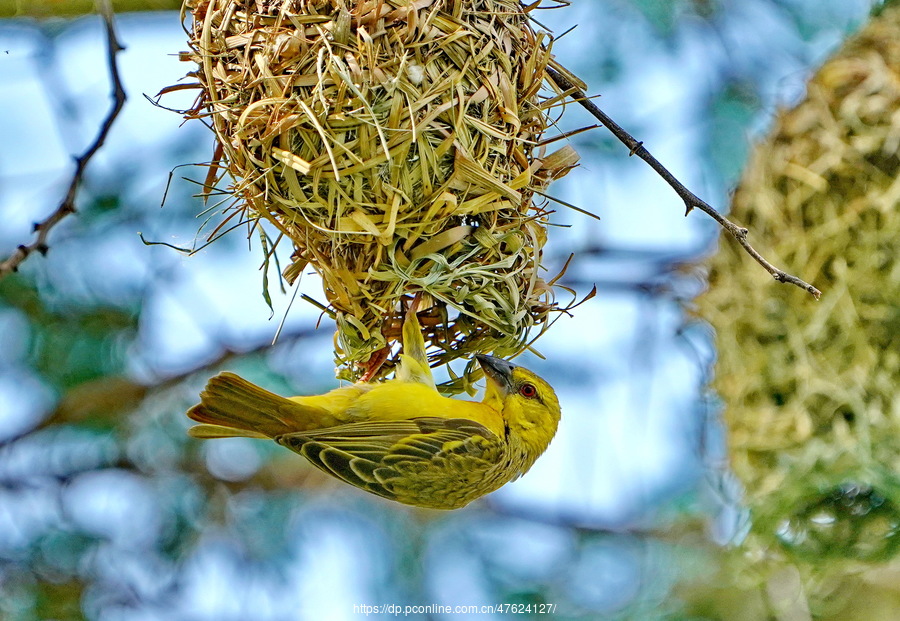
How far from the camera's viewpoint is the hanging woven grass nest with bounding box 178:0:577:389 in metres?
1.56

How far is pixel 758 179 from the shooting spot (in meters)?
2.62

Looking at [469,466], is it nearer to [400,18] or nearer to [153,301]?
[400,18]

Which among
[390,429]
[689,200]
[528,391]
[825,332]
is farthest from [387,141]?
[825,332]

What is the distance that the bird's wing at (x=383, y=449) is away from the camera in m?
1.89

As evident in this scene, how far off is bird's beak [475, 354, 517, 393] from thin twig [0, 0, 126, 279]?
810 mm

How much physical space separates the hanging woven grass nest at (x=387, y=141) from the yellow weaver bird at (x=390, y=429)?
0.13m


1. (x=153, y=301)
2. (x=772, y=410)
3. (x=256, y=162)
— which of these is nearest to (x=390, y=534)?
(x=153, y=301)

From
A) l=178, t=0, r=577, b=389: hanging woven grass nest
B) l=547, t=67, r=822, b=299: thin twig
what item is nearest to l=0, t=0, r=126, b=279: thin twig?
l=178, t=0, r=577, b=389: hanging woven grass nest

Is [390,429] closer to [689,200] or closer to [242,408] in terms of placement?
[242,408]

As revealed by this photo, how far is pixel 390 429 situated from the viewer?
191 cm

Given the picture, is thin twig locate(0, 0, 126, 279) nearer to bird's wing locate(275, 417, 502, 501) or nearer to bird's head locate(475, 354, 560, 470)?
bird's wing locate(275, 417, 502, 501)

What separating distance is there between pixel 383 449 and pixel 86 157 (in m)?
0.80

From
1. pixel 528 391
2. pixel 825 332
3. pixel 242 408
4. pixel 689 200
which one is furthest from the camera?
pixel 825 332

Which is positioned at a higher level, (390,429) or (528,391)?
(528,391)
